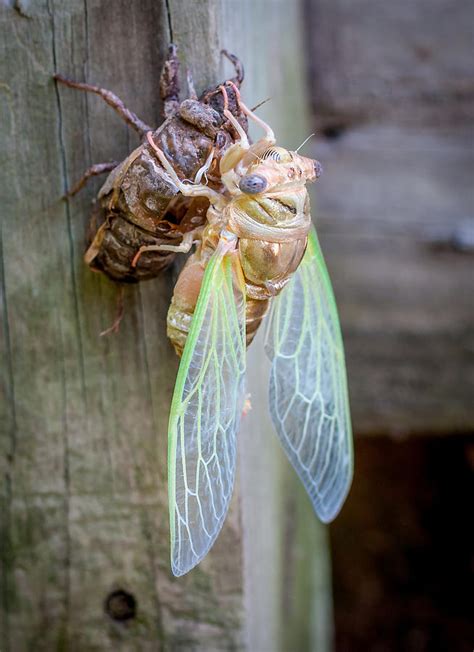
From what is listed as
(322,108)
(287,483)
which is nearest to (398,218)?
(322,108)

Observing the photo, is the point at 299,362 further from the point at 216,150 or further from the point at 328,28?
the point at 328,28

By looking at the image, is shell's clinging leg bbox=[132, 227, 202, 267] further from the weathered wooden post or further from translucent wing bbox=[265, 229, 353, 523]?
translucent wing bbox=[265, 229, 353, 523]

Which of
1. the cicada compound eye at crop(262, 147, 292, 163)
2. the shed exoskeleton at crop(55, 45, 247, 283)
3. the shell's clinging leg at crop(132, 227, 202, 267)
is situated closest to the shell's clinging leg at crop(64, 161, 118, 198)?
the shed exoskeleton at crop(55, 45, 247, 283)

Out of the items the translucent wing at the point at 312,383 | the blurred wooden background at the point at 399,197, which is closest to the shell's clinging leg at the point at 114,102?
the translucent wing at the point at 312,383

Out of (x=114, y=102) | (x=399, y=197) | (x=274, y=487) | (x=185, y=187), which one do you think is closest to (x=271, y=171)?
(x=185, y=187)

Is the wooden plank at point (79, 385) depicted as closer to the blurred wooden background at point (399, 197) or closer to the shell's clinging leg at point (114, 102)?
the shell's clinging leg at point (114, 102)

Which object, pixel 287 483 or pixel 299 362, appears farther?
pixel 287 483
